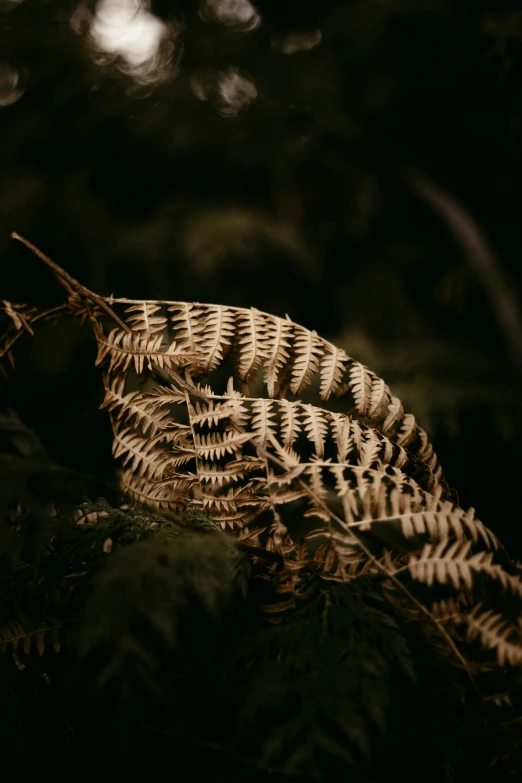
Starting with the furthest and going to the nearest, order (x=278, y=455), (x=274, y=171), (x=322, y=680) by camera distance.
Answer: (x=274, y=171) < (x=278, y=455) < (x=322, y=680)

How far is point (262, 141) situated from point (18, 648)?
208 cm

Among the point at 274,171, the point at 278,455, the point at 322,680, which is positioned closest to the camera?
the point at 322,680

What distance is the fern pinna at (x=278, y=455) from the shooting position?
44 centimetres

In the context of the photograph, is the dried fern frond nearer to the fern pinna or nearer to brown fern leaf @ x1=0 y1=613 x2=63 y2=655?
the fern pinna

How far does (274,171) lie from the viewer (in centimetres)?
224

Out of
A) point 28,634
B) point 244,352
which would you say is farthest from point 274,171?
point 28,634

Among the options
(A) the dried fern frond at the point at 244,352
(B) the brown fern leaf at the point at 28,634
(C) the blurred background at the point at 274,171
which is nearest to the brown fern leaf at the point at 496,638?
(A) the dried fern frond at the point at 244,352

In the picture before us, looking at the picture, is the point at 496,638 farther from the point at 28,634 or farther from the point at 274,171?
the point at 274,171

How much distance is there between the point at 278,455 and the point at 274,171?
196cm

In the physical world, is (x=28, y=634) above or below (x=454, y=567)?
below

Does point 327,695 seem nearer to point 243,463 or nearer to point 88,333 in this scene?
point 243,463

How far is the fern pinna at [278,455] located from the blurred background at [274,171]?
3.94ft

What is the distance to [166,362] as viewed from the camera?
51 cm

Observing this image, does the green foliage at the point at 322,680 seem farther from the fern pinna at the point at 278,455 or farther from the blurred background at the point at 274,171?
the blurred background at the point at 274,171
